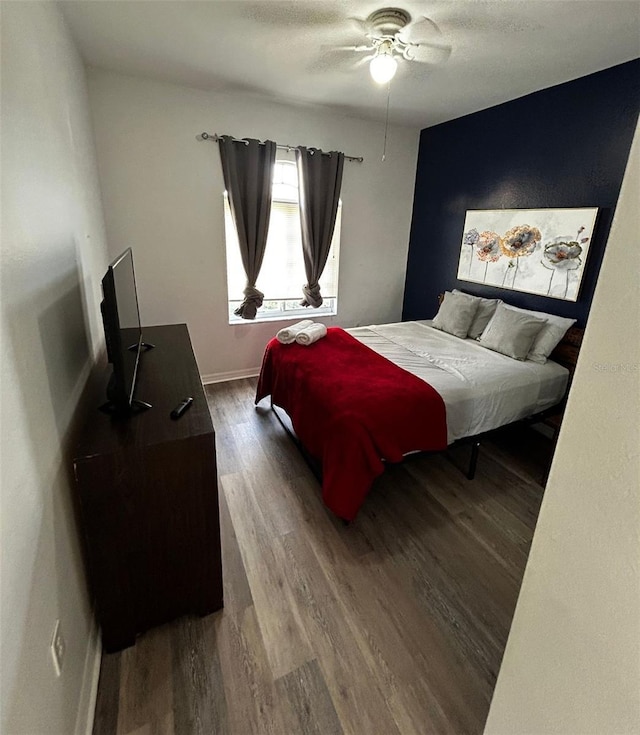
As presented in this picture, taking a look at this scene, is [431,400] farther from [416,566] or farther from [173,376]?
[173,376]

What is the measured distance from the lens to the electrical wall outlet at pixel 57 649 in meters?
0.96

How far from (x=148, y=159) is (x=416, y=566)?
348 centimetres

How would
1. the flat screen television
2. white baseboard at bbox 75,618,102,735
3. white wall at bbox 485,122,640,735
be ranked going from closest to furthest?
white wall at bbox 485,122,640,735
white baseboard at bbox 75,618,102,735
the flat screen television

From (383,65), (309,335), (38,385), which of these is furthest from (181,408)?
(383,65)

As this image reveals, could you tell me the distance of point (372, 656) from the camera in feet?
4.65

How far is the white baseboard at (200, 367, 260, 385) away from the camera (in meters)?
3.79

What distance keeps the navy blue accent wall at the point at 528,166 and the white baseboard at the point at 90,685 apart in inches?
133

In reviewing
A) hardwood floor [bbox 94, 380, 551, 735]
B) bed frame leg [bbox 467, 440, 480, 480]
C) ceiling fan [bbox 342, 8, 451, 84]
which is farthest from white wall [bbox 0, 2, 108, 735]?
bed frame leg [bbox 467, 440, 480, 480]

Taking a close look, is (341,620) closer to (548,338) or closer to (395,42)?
(548,338)

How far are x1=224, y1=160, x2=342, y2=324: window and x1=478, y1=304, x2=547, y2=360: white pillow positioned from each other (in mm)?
1770

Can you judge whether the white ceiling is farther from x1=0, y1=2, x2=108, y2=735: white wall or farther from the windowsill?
the windowsill

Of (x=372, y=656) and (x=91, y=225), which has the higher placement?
(x=91, y=225)

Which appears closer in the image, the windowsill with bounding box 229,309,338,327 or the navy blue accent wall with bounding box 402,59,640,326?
the navy blue accent wall with bounding box 402,59,640,326

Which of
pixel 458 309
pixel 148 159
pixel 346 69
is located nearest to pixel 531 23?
pixel 346 69
